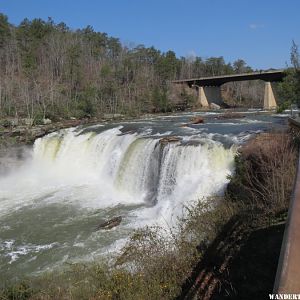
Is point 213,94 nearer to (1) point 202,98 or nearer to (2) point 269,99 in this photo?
(1) point 202,98

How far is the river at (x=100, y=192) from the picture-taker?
12.3m

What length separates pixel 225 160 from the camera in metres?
15.8

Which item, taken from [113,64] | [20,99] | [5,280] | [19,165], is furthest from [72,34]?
[5,280]

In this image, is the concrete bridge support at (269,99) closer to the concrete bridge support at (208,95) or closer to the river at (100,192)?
the concrete bridge support at (208,95)

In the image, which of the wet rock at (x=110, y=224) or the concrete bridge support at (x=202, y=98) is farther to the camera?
the concrete bridge support at (x=202, y=98)

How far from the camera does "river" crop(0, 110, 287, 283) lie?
12289 millimetres

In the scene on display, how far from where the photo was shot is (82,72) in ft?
215

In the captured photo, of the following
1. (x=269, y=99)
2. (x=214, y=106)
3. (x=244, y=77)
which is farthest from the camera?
(x=214, y=106)

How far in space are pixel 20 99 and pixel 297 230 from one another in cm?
4491

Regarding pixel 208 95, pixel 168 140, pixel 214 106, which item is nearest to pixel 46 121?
pixel 168 140

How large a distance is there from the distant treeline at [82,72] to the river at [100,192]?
1539 centimetres

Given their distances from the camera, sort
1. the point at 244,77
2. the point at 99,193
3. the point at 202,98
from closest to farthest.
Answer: the point at 99,193 < the point at 244,77 < the point at 202,98

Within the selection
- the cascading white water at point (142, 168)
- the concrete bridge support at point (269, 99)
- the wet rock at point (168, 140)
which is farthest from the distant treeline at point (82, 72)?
the wet rock at point (168, 140)

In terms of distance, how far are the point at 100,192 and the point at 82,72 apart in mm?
49870
